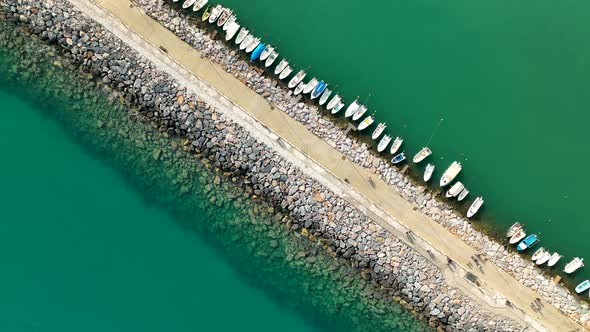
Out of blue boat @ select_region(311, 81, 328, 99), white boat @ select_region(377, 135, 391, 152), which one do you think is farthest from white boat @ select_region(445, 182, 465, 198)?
blue boat @ select_region(311, 81, 328, 99)

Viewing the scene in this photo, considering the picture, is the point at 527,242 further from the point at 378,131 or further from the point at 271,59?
the point at 271,59

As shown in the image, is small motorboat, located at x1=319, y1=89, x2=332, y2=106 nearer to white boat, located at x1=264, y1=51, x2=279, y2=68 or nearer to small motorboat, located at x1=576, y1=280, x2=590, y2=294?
white boat, located at x1=264, y1=51, x2=279, y2=68

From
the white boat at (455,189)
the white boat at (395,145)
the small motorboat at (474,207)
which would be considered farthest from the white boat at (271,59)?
the small motorboat at (474,207)

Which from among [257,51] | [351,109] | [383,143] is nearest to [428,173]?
[383,143]

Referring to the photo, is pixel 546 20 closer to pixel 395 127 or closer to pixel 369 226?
pixel 395 127

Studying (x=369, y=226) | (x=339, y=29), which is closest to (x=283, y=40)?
Result: (x=339, y=29)

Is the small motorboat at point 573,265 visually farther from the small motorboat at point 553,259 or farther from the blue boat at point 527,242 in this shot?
the blue boat at point 527,242
